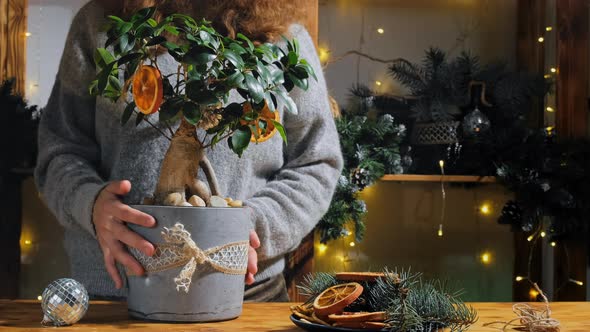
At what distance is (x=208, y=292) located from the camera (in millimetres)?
766

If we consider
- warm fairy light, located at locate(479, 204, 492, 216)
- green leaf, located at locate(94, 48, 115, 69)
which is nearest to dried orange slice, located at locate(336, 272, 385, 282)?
green leaf, located at locate(94, 48, 115, 69)

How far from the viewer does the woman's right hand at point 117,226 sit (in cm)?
76

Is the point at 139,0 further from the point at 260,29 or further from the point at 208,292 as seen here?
the point at 208,292

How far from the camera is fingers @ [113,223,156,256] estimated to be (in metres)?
0.75

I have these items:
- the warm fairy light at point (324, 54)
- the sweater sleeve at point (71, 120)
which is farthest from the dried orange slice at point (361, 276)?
the warm fairy light at point (324, 54)

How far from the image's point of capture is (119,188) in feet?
2.95

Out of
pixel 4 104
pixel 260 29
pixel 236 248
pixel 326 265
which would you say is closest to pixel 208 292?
pixel 236 248

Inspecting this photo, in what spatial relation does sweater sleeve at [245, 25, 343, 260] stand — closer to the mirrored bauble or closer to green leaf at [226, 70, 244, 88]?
green leaf at [226, 70, 244, 88]

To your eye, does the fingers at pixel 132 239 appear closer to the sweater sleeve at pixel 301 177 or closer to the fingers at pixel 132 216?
the fingers at pixel 132 216

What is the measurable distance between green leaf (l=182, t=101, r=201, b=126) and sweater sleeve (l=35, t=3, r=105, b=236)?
1.74 feet

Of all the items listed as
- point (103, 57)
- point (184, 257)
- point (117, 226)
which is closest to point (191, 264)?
point (184, 257)

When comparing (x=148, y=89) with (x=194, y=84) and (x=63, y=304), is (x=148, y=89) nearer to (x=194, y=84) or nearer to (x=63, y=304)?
(x=194, y=84)

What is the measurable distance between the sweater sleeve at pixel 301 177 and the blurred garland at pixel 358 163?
67 cm

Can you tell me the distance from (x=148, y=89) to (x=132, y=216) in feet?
0.44
